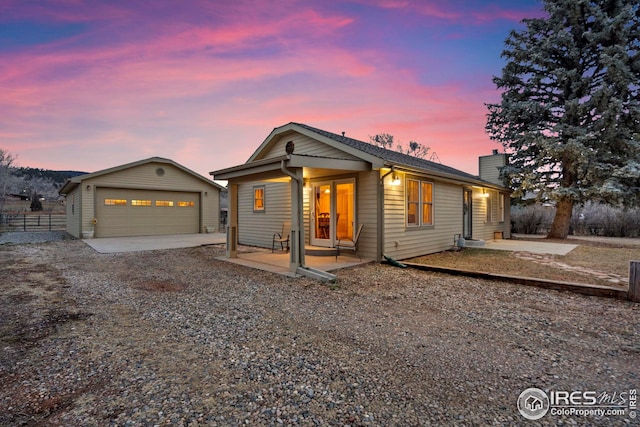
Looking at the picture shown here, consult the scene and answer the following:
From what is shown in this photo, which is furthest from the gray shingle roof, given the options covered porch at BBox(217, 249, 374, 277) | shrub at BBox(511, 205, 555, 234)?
shrub at BBox(511, 205, 555, 234)

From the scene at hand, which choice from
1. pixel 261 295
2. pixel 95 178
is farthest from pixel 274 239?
pixel 95 178

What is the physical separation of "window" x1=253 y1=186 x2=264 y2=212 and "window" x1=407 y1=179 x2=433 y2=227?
5327mm

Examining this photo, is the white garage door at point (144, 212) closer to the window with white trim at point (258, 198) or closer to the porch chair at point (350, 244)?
the window with white trim at point (258, 198)

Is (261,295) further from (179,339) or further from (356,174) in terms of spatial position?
(356,174)

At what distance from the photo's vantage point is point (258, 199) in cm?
1150

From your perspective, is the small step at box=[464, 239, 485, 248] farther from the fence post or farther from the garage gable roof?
the garage gable roof

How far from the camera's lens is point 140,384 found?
92.5 inches

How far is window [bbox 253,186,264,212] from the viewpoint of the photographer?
1127cm

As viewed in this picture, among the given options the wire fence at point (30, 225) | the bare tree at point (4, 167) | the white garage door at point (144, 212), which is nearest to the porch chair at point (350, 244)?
the white garage door at point (144, 212)

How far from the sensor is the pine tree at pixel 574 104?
39.5 ft

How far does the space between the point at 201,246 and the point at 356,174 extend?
6.68 metres

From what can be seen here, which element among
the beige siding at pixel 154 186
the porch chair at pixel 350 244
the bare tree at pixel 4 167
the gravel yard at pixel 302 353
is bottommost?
the gravel yard at pixel 302 353

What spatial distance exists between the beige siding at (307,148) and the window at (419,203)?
207 cm

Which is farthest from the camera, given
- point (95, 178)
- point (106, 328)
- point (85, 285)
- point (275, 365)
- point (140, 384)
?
point (95, 178)
